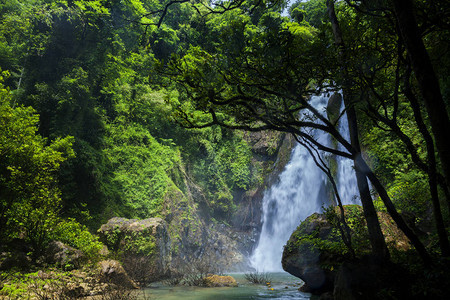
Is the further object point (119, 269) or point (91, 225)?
point (91, 225)

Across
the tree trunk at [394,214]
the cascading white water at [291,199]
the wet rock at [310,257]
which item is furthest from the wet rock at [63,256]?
the cascading white water at [291,199]

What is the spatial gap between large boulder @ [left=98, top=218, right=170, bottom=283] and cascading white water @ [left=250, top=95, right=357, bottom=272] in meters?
9.02

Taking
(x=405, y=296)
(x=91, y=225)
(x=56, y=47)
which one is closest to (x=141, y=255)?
(x=91, y=225)

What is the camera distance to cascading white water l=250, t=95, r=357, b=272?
1702 cm

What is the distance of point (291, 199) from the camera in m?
18.7

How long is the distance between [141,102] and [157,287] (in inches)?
448

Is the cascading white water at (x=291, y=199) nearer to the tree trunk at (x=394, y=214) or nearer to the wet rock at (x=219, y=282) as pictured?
the wet rock at (x=219, y=282)

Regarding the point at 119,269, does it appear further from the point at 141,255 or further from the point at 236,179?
the point at 236,179

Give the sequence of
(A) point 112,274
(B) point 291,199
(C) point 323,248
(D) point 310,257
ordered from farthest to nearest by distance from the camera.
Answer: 1. (B) point 291,199
2. (A) point 112,274
3. (D) point 310,257
4. (C) point 323,248

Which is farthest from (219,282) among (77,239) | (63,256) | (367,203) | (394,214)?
(394,214)

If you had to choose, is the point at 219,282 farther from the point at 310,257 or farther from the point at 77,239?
the point at 77,239

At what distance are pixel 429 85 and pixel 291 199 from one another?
16.9m

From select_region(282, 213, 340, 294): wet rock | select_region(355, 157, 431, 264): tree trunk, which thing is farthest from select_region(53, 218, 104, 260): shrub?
select_region(355, 157, 431, 264): tree trunk

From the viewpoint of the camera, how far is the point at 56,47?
11891 mm
